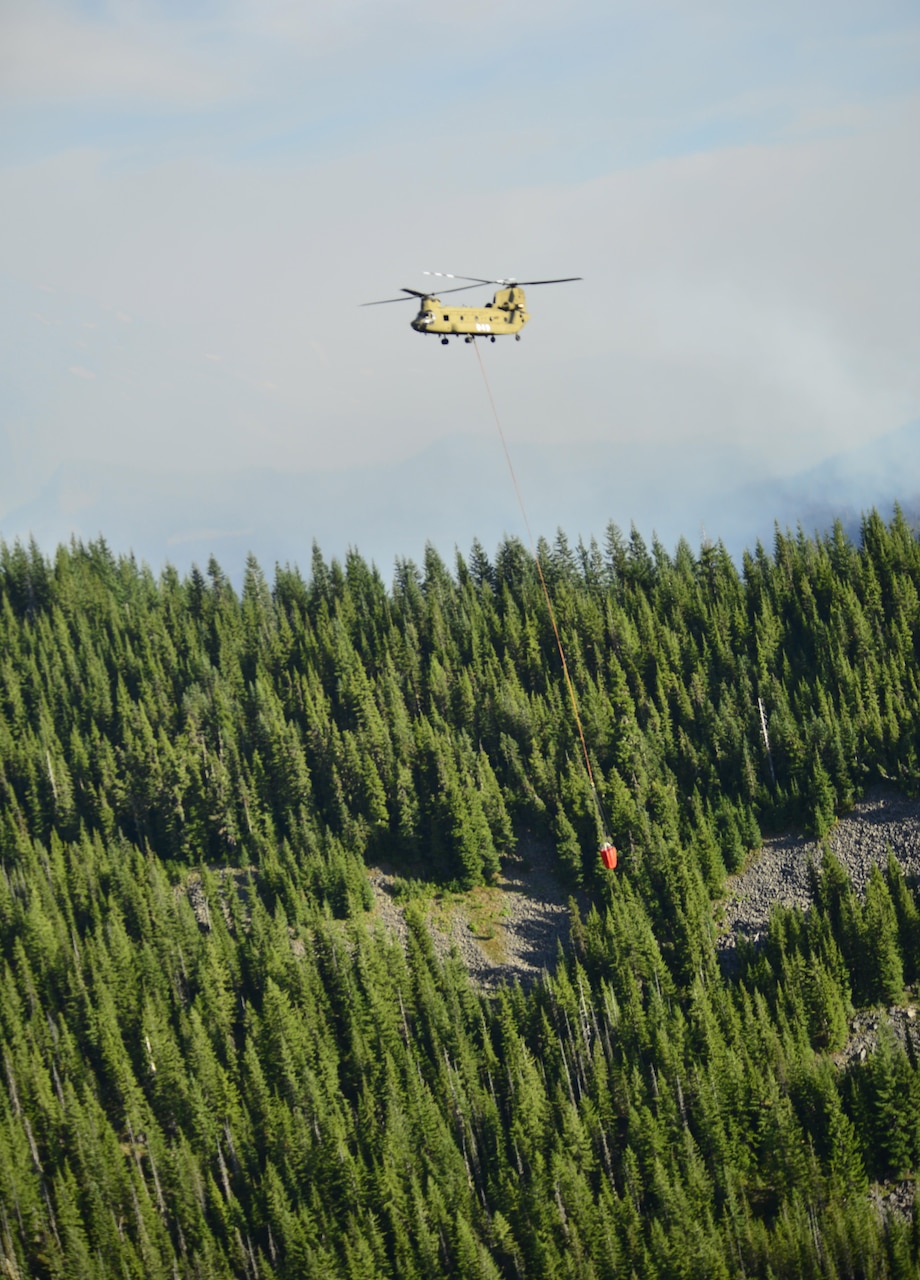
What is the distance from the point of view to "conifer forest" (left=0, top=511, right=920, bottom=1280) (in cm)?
10812

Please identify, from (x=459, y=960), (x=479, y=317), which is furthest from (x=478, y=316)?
(x=459, y=960)

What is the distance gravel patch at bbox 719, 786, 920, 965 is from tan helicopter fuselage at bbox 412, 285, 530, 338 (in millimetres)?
58965

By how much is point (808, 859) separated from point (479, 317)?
61731 mm

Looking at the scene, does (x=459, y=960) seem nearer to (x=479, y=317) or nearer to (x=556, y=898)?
(x=556, y=898)

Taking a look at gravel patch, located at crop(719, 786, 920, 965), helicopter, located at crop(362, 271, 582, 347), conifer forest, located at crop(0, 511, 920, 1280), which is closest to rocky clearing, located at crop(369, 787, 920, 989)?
gravel patch, located at crop(719, 786, 920, 965)

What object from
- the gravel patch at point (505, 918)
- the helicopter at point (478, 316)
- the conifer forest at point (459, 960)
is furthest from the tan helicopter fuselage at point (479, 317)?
the gravel patch at point (505, 918)

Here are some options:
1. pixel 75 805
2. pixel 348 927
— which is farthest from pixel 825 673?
pixel 75 805

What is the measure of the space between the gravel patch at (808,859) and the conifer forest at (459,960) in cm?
195

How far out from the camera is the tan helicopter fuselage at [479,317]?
100812mm

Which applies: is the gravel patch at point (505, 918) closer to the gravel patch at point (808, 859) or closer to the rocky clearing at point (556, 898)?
the rocky clearing at point (556, 898)

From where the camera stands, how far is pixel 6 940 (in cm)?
14100

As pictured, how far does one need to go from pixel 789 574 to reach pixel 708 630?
15.1 m

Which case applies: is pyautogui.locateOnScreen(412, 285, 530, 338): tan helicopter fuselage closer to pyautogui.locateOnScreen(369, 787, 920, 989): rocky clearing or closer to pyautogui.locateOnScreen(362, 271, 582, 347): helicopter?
pyautogui.locateOnScreen(362, 271, 582, 347): helicopter

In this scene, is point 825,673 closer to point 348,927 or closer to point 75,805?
point 348,927
